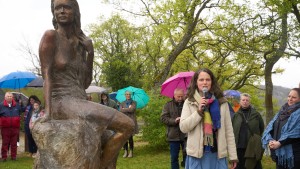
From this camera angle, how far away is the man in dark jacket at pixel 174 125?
749 cm

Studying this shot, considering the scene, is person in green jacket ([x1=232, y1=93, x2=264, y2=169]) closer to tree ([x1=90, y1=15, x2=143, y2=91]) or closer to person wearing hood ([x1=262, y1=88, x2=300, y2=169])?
person wearing hood ([x1=262, y1=88, x2=300, y2=169])

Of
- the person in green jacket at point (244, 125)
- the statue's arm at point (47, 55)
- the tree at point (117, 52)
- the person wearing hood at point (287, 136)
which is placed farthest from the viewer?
the tree at point (117, 52)

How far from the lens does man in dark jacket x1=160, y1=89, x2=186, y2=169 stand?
24.6ft

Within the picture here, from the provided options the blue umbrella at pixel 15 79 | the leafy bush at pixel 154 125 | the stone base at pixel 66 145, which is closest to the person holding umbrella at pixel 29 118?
the blue umbrella at pixel 15 79

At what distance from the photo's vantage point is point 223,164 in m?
4.12

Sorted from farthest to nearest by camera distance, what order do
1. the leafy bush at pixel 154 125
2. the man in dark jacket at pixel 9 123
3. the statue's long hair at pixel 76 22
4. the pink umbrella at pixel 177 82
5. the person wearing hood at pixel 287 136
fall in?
the leafy bush at pixel 154 125 → the man in dark jacket at pixel 9 123 → the pink umbrella at pixel 177 82 → the person wearing hood at pixel 287 136 → the statue's long hair at pixel 76 22

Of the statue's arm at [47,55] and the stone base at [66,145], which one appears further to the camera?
the statue's arm at [47,55]

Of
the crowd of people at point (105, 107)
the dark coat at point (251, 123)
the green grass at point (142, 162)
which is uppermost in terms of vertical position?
the crowd of people at point (105, 107)

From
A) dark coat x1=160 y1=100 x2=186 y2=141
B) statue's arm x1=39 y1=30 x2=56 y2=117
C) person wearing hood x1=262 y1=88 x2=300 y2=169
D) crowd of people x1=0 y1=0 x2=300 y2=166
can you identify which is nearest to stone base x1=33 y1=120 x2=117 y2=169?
crowd of people x1=0 y1=0 x2=300 y2=166

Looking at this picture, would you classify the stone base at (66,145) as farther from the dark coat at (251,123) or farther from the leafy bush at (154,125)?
the leafy bush at (154,125)

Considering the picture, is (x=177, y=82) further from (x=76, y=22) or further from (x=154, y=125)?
(x=154, y=125)

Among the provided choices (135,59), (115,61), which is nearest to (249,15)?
(115,61)

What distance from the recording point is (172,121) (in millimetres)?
7641

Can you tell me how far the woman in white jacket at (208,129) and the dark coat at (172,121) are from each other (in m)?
3.33
